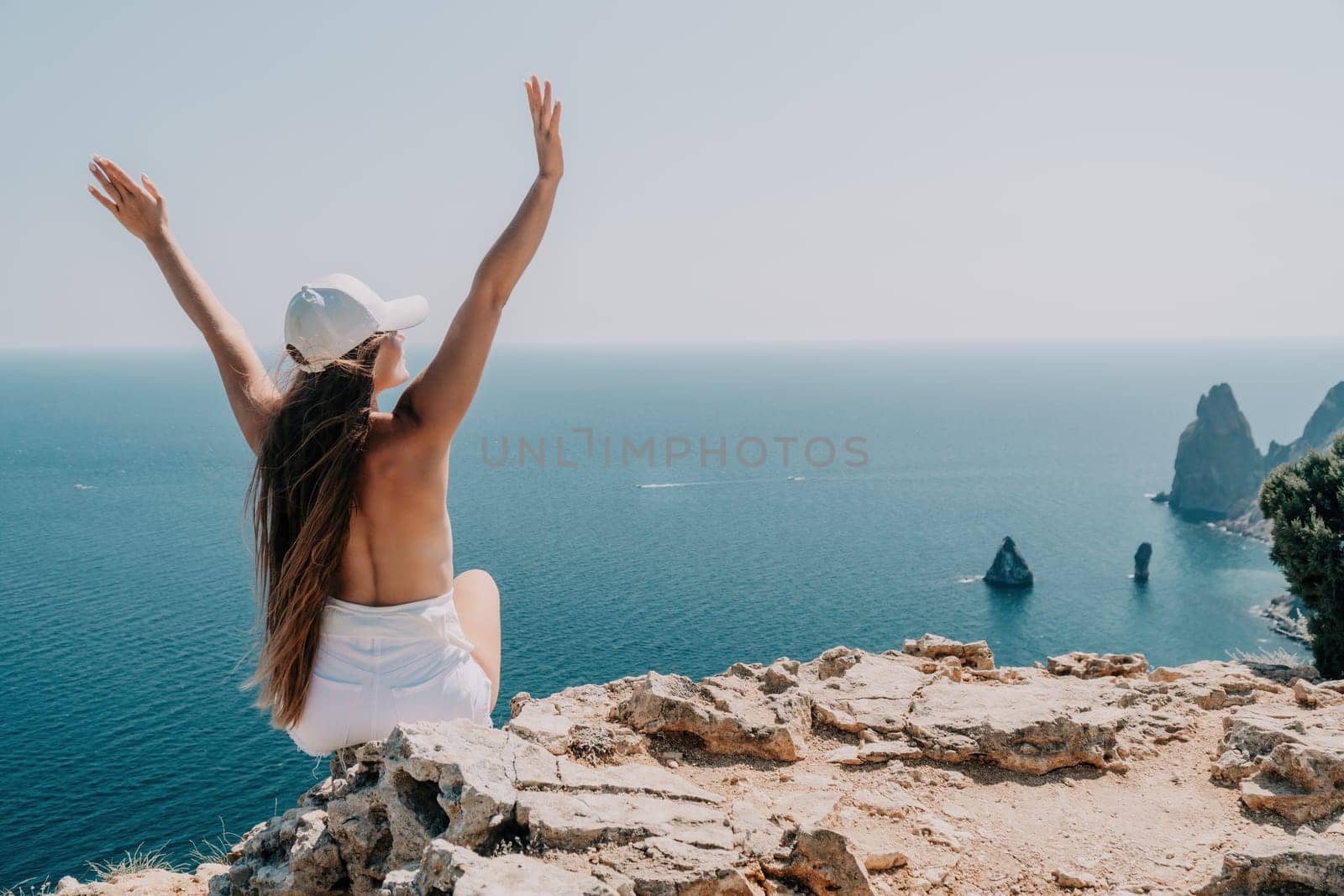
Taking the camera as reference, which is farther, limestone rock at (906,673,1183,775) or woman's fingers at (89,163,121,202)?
limestone rock at (906,673,1183,775)

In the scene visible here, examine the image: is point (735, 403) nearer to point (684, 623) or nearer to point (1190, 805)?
point (684, 623)

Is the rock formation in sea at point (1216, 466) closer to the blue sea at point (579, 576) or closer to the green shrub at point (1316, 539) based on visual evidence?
the blue sea at point (579, 576)

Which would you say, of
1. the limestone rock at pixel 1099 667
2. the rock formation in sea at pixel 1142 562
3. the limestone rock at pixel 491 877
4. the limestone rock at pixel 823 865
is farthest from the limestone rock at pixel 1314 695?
the rock formation in sea at pixel 1142 562

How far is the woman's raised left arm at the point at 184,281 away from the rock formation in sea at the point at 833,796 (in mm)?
1633

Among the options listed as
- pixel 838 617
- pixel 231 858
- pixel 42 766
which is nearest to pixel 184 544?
pixel 42 766

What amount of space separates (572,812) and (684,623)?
51676 millimetres

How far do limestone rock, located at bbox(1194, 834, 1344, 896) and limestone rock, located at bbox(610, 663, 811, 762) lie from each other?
2569 millimetres

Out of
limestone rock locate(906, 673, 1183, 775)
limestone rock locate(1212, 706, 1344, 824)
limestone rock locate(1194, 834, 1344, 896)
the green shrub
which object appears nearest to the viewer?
limestone rock locate(1194, 834, 1344, 896)

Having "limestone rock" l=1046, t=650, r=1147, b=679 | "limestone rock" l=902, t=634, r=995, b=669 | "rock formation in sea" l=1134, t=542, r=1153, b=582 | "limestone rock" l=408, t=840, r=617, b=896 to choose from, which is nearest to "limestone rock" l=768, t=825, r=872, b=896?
"limestone rock" l=408, t=840, r=617, b=896

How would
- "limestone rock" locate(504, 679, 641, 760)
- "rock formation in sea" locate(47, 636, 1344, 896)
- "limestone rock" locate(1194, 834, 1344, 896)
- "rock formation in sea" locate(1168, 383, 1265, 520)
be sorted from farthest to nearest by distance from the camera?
"rock formation in sea" locate(1168, 383, 1265, 520) → "limestone rock" locate(504, 679, 641, 760) → "limestone rock" locate(1194, 834, 1344, 896) → "rock formation in sea" locate(47, 636, 1344, 896)

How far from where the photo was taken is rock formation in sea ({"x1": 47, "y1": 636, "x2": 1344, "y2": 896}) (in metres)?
3.56

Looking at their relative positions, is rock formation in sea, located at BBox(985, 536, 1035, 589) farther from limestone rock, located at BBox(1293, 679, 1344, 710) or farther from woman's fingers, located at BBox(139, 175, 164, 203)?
woman's fingers, located at BBox(139, 175, 164, 203)

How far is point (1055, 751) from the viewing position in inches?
255

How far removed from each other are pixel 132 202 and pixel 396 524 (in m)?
2.03
